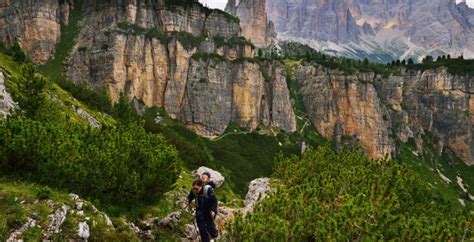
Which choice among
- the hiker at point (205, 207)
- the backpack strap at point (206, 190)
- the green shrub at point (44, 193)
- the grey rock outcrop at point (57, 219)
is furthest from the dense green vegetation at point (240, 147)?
the backpack strap at point (206, 190)

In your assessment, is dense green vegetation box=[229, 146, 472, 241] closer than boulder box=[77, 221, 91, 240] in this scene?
No

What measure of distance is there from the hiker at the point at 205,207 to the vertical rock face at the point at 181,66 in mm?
123596

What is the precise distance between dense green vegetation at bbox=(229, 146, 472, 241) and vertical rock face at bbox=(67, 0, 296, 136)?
4413 inches

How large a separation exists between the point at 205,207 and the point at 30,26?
142564 mm

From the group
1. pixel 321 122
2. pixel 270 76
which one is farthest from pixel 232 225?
pixel 321 122

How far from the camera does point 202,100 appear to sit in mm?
156125

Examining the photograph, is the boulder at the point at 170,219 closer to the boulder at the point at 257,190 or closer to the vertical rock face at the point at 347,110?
the boulder at the point at 257,190

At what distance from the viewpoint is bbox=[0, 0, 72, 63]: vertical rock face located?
140 metres

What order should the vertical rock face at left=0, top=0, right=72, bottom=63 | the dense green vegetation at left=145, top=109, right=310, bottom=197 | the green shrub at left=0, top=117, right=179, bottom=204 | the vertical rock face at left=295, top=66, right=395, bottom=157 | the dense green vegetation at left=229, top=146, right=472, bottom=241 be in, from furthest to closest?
the vertical rock face at left=295, top=66, right=395, bottom=157 < the vertical rock face at left=0, top=0, right=72, bottom=63 < the dense green vegetation at left=145, top=109, right=310, bottom=197 < the dense green vegetation at left=229, top=146, right=472, bottom=241 < the green shrub at left=0, top=117, right=179, bottom=204

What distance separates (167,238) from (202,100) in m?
132

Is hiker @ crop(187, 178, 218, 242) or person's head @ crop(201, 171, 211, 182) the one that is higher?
person's head @ crop(201, 171, 211, 182)

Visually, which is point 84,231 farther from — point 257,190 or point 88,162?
point 257,190

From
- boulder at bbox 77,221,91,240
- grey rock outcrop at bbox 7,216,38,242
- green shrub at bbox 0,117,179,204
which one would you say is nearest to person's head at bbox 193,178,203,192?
boulder at bbox 77,221,91,240

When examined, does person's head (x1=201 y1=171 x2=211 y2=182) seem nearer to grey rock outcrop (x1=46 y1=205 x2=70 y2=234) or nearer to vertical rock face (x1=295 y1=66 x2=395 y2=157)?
grey rock outcrop (x1=46 y1=205 x2=70 y2=234)
